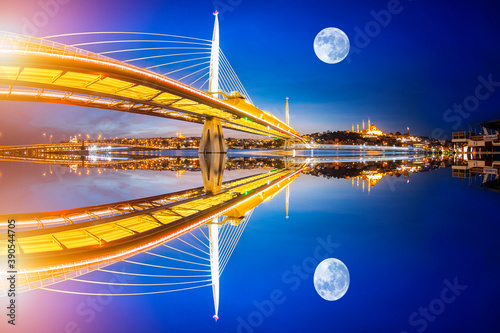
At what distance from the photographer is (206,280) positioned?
3.46m

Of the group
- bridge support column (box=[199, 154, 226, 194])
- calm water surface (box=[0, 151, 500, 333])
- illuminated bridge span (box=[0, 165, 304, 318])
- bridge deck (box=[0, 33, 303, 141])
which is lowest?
calm water surface (box=[0, 151, 500, 333])

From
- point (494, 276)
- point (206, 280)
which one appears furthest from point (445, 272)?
point (206, 280)

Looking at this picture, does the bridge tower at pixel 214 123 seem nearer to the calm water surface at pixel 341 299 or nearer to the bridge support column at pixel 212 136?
the bridge support column at pixel 212 136

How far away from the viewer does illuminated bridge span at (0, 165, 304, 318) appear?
3.11 metres

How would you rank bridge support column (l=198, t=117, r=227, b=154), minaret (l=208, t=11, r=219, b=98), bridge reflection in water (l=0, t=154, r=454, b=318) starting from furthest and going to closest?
bridge support column (l=198, t=117, r=227, b=154)
minaret (l=208, t=11, r=219, b=98)
bridge reflection in water (l=0, t=154, r=454, b=318)

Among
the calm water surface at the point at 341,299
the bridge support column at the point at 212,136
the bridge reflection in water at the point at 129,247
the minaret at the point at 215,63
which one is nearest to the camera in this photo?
the calm water surface at the point at 341,299

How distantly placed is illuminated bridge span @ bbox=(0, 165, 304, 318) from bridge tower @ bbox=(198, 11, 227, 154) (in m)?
31.1

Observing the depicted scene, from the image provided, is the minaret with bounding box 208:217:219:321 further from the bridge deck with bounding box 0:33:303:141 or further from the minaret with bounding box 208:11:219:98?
the minaret with bounding box 208:11:219:98

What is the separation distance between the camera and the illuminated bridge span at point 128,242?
311cm

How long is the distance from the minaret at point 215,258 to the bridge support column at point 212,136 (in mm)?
35827

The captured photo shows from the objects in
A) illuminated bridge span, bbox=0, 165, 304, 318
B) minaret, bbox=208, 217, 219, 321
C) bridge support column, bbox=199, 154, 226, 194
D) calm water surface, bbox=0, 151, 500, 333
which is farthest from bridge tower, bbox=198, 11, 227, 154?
calm water surface, bbox=0, 151, 500, 333

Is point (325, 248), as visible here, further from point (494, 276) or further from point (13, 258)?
point (13, 258)

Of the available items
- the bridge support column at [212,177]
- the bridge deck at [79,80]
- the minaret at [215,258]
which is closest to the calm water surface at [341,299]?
the minaret at [215,258]

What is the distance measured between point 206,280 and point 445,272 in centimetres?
269
